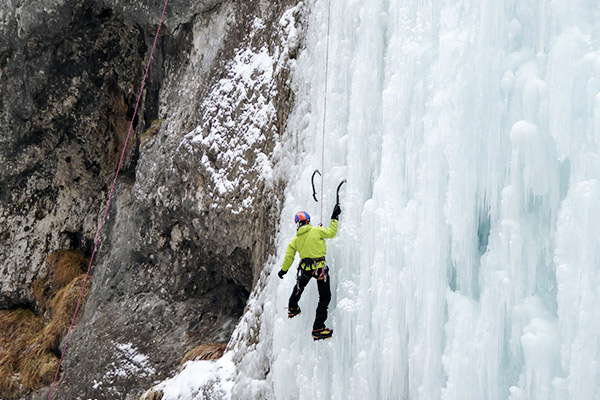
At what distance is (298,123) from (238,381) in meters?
2.76

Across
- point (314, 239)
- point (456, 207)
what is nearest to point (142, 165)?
point (314, 239)

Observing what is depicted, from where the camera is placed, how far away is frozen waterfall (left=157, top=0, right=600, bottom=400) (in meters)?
3.59

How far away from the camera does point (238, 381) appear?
20.6ft

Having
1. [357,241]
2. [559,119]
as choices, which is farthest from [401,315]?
[559,119]

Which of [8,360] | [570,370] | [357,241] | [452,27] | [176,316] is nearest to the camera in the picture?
[570,370]

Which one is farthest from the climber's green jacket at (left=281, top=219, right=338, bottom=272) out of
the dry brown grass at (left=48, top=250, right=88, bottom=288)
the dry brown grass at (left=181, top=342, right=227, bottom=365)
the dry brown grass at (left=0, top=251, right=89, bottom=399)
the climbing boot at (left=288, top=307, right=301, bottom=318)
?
the dry brown grass at (left=48, top=250, right=88, bottom=288)

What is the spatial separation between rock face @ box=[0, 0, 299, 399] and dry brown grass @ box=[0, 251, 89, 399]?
298 millimetres

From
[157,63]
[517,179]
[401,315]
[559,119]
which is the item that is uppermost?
[157,63]

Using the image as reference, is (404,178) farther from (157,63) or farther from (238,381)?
(157,63)

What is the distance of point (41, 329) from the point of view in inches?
421

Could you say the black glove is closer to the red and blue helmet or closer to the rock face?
the red and blue helmet

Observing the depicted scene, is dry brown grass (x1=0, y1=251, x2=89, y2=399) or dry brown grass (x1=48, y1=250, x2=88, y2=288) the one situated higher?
dry brown grass (x1=48, y1=250, x2=88, y2=288)

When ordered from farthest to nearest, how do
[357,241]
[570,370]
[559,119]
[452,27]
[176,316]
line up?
[176,316], [357,241], [452,27], [559,119], [570,370]

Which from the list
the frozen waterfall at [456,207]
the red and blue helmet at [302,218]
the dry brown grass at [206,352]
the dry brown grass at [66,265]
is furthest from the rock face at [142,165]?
the frozen waterfall at [456,207]
